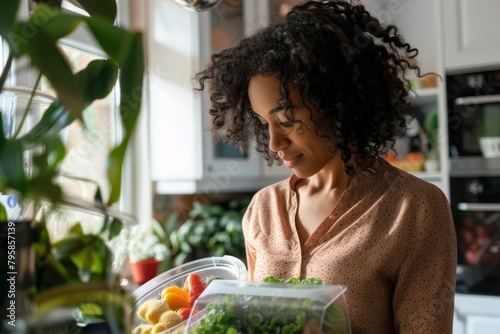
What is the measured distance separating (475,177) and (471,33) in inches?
22.6

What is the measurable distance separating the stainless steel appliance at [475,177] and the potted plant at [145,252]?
1.19 m

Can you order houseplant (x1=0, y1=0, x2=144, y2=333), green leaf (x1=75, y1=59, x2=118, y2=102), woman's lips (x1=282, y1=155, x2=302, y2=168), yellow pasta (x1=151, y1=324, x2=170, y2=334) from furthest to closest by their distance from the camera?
woman's lips (x1=282, y1=155, x2=302, y2=168) < yellow pasta (x1=151, y1=324, x2=170, y2=334) < green leaf (x1=75, y1=59, x2=118, y2=102) < houseplant (x1=0, y1=0, x2=144, y2=333)

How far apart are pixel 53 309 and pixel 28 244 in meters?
0.06

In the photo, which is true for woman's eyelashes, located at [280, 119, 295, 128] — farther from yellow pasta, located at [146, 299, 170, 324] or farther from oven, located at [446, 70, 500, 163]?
oven, located at [446, 70, 500, 163]

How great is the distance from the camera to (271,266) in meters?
0.93

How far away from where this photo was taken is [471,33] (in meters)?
2.12

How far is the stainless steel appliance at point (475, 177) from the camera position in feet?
6.77

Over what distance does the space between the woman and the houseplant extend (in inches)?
18.1

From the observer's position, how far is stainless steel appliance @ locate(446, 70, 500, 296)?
6.77 ft

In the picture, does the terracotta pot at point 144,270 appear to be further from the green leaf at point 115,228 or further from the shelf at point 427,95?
the green leaf at point 115,228

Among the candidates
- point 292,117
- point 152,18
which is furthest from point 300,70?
point 152,18

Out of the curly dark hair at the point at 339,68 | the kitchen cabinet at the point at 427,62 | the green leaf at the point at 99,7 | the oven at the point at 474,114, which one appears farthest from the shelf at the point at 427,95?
the green leaf at the point at 99,7

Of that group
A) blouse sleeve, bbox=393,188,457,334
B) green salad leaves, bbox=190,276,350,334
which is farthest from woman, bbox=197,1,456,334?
green salad leaves, bbox=190,276,350,334

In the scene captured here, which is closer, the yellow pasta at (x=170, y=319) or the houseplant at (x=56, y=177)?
the houseplant at (x=56, y=177)
